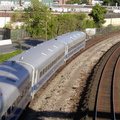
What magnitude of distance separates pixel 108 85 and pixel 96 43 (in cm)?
2381

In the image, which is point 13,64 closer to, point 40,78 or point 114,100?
point 40,78

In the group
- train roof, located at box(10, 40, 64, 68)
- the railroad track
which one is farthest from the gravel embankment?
train roof, located at box(10, 40, 64, 68)

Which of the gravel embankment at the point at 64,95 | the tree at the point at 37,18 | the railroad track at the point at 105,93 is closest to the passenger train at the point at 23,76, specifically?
the gravel embankment at the point at 64,95

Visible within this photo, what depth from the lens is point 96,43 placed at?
45.2 meters

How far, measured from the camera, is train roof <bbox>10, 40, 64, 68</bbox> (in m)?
16.5

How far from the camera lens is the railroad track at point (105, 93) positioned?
1595 centimetres

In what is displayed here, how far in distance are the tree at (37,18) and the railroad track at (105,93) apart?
13.5 meters

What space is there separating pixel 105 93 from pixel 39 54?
513 centimetres

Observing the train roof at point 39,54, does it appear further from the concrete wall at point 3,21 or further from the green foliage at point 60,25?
the concrete wall at point 3,21

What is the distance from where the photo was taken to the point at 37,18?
4428cm

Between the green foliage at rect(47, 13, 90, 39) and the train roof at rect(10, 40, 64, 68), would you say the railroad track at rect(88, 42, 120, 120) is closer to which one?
the train roof at rect(10, 40, 64, 68)

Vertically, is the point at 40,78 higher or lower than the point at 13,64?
lower

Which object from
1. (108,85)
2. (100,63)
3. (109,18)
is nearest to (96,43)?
(100,63)

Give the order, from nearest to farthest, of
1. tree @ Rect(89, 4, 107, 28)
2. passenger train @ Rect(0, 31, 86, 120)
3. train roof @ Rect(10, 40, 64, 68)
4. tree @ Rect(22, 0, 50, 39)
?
passenger train @ Rect(0, 31, 86, 120), train roof @ Rect(10, 40, 64, 68), tree @ Rect(22, 0, 50, 39), tree @ Rect(89, 4, 107, 28)
